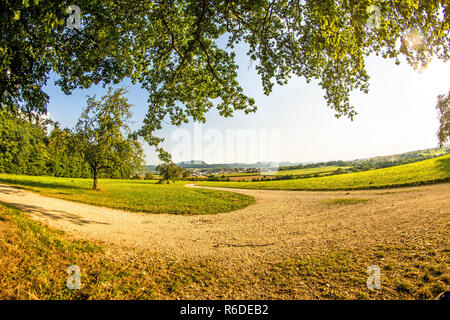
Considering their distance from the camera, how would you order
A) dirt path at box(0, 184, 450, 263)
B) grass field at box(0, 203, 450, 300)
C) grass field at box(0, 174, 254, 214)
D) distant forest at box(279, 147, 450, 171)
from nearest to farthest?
grass field at box(0, 203, 450, 300)
dirt path at box(0, 184, 450, 263)
grass field at box(0, 174, 254, 214)
distant forest at box(279, 147, 450, 171)

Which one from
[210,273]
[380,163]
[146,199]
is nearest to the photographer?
[210,273]

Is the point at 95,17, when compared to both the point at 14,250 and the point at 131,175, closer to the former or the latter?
the point at 14,250

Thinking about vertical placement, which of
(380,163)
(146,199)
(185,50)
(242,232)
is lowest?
(146,199)

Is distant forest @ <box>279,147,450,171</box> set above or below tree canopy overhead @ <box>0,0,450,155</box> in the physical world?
below

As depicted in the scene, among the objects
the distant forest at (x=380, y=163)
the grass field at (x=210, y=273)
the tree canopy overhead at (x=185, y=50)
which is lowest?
the grass field at (x=210, y=273)

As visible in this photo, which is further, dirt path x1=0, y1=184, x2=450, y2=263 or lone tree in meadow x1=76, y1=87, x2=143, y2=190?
lone tree in meadow x1=76, y1=87, x2=143, y2=190

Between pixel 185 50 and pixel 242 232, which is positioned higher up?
pixel 185 50

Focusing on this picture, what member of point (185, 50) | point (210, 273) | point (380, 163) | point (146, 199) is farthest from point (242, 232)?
point (380, 163)

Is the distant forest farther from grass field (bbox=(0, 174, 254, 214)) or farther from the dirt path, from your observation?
the dirt path

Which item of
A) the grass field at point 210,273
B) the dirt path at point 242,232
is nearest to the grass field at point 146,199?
the dirt path at point 242,232

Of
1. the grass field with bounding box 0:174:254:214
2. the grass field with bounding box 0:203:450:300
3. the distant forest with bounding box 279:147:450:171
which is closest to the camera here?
the grass field with bounding box 0:203:450:300

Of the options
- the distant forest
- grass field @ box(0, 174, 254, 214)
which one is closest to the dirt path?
grass field @ box(0, 174, 254, 214)

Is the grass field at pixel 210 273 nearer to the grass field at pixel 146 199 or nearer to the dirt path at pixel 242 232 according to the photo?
the dirt path at pixel 242 232

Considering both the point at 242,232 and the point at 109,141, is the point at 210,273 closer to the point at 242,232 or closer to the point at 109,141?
the point at 242,232
